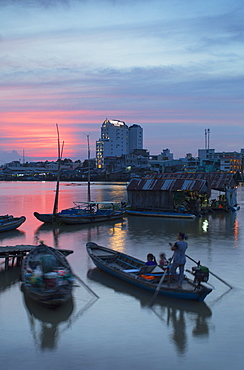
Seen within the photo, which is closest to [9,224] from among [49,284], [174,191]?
[174,191]

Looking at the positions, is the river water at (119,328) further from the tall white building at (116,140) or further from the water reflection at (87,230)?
the tall white building at (116,140)

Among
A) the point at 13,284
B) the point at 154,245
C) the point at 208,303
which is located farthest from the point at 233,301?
the point at 154,245

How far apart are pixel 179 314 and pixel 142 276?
6.86 feet

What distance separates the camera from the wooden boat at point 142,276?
1139cm

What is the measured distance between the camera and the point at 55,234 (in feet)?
84.3

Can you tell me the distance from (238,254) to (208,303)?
7.72 metres

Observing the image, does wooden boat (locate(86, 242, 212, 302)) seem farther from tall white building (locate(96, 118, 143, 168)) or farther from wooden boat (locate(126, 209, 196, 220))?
tall white building (locate(96, 118, 143, 168))

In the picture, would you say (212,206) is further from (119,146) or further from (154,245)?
(119,146)

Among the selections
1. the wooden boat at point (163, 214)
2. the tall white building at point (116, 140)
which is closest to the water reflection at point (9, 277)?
the wooden boat at point (163, 214)

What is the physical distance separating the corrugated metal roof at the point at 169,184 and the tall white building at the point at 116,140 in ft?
427

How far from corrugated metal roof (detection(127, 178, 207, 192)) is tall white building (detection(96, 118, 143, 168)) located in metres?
130

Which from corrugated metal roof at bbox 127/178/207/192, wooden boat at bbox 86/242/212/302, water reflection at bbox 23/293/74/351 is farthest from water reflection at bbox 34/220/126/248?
water reflection at bbox 23/293/74/351

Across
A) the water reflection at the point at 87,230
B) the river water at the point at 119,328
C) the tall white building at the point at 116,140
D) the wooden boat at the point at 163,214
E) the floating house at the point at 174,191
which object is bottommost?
the water reflection at the point at 87,230

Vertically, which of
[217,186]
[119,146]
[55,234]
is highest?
[119,146]
